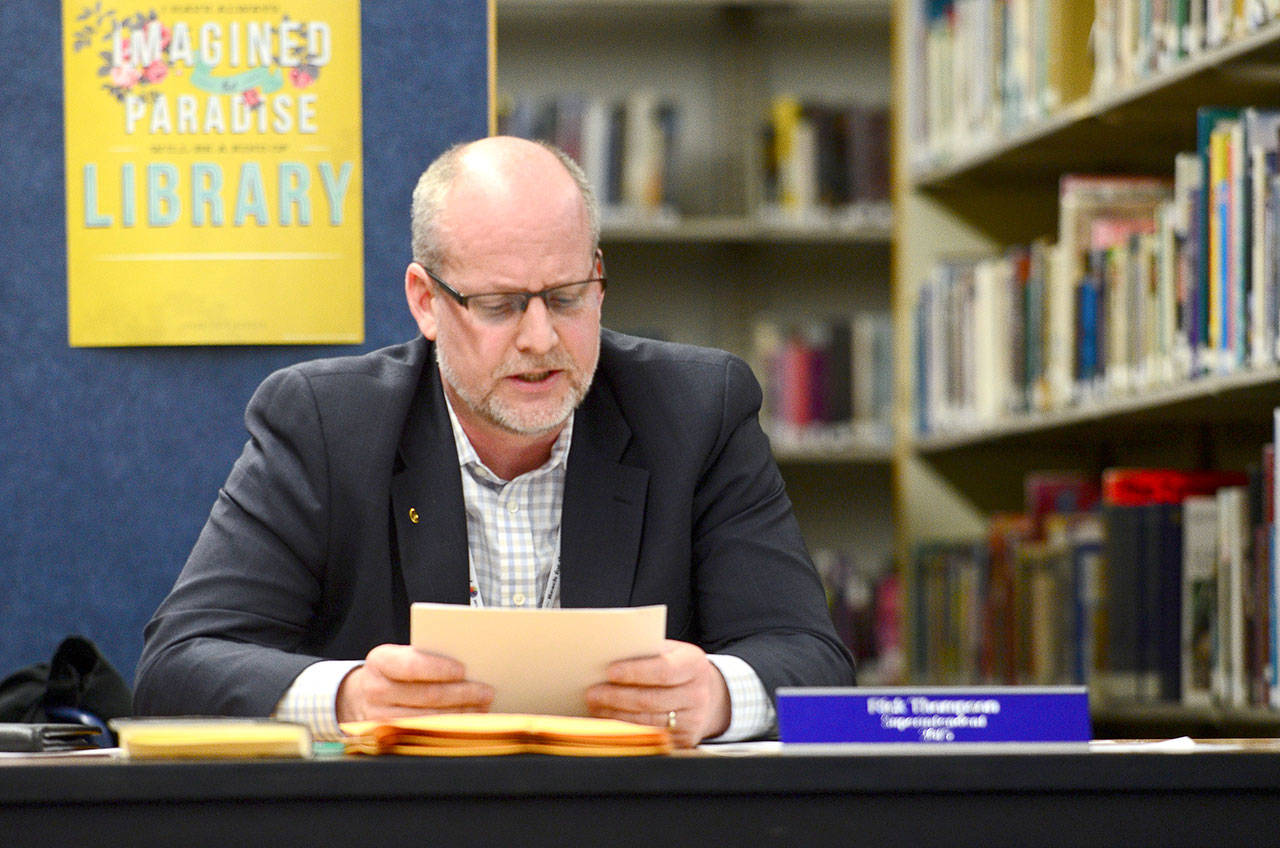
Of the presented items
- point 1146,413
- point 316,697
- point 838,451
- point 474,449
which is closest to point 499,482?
point 474,449

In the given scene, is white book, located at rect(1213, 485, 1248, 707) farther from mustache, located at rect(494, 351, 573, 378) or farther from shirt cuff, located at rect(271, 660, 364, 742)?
shirt cuff, located at rect(271, 660, 364, 742)

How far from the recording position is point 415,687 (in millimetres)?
1391

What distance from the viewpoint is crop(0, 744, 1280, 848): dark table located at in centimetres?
107

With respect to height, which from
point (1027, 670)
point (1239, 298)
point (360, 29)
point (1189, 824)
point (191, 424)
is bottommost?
point (1027, 670)

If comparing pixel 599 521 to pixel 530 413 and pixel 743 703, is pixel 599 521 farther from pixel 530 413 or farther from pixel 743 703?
pixel 743 703

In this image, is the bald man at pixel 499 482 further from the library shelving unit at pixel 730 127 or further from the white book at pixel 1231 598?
the library shelving unit at pixel 730 127

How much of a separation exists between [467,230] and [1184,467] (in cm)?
220

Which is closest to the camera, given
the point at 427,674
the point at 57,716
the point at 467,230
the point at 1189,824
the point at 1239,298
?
the point at 1189,824

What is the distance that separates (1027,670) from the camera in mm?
3549

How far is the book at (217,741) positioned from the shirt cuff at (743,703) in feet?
1.67

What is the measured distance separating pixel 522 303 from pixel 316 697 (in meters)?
0.48

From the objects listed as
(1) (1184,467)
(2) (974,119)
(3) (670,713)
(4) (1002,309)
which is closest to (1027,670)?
(1) (1184,467)

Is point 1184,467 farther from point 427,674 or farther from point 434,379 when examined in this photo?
point 427,674

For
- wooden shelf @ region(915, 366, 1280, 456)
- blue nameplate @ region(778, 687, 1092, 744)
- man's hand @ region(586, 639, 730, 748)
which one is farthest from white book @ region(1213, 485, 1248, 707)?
blue nameplate @ region(778, 687, 1092, 744)
